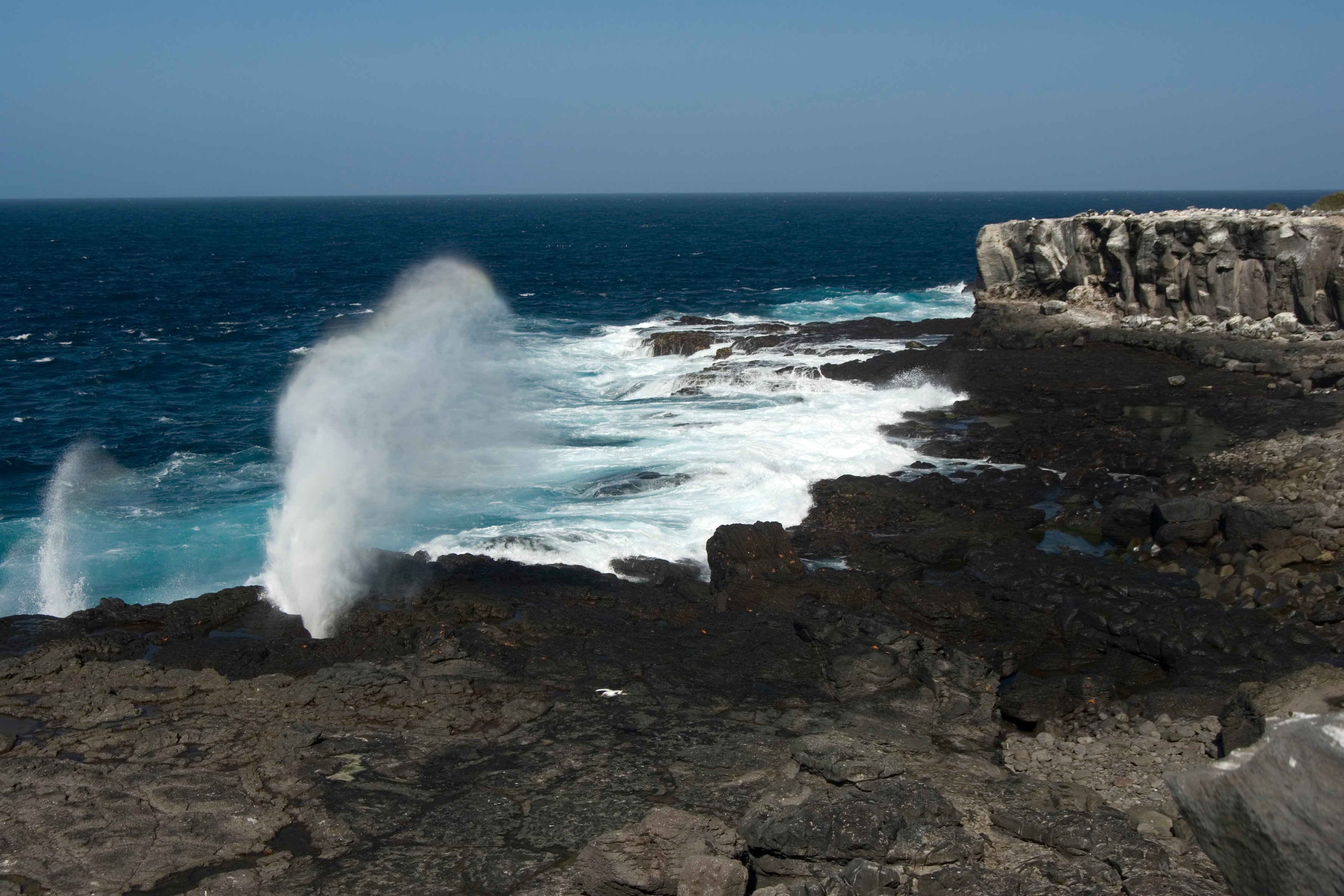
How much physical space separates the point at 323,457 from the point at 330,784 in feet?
38.4

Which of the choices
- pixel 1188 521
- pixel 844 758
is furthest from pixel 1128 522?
pixel 844 758

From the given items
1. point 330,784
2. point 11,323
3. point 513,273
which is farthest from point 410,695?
point 513,273

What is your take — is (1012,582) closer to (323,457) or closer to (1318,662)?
(1318,662)

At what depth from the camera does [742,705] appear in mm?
11586

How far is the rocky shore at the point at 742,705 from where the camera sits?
8.27 m

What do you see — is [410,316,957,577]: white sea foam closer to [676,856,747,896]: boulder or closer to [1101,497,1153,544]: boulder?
[1101,497,1153,544]: boulder

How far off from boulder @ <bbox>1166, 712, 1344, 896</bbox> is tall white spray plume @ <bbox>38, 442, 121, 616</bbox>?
16434mm

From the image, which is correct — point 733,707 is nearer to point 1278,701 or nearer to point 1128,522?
point 1278,701

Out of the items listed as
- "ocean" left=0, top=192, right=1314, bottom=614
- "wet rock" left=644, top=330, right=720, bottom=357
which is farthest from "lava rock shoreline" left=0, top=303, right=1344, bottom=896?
"wet rock" left=644, top=330, right=720, bottom=357

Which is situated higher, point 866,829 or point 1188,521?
point 866,829

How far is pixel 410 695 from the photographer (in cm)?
1156

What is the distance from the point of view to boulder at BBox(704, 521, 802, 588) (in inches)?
627

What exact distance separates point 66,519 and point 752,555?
14.6 m

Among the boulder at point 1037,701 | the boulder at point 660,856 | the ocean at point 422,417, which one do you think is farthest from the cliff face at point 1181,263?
the boulder at point 660,856
